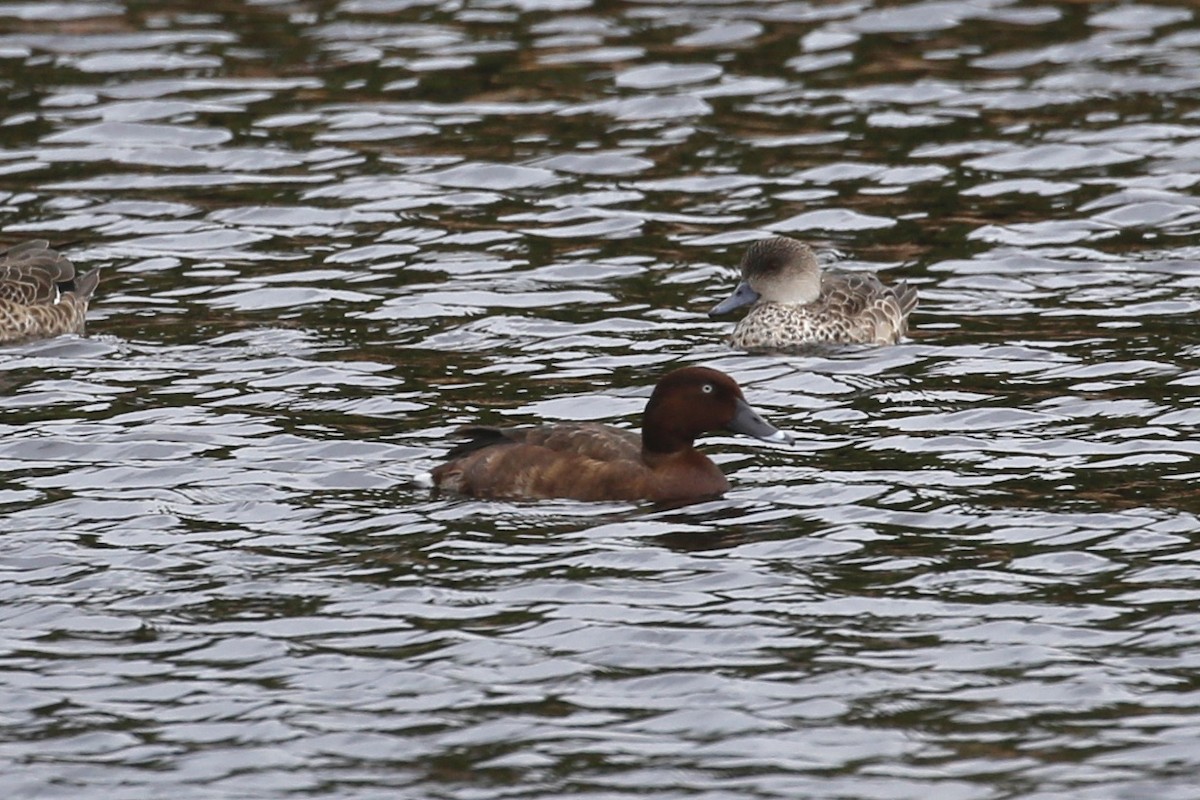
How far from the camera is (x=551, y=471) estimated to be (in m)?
11.6

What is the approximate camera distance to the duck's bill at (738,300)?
1558cm

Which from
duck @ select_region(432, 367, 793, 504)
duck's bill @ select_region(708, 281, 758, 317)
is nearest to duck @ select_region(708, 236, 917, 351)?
duck's bill @ select_region(708, 281, 758, 317)

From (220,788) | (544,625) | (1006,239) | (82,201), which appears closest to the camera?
(220,788)

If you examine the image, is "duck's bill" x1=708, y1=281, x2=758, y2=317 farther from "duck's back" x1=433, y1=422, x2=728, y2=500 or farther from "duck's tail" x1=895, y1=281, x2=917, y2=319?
"duck's back" x1=433, y1=422, x2=728, y2=500

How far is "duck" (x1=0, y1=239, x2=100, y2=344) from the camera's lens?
15.8 m

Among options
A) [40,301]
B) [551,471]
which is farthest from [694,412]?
[40,301]

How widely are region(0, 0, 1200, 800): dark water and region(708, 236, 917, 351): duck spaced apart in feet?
0.94

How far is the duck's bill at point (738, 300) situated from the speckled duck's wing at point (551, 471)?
4.01 m

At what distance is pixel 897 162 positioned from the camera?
1973cm

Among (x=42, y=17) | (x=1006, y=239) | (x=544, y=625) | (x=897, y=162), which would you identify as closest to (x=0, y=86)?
(x=42, y=17)

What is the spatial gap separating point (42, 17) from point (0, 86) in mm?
2601

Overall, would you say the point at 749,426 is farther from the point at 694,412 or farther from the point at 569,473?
the point at 569,473

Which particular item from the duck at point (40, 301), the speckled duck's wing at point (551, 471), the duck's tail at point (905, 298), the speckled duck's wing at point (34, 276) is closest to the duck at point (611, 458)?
the speckled duck's wing at point (551, 471)

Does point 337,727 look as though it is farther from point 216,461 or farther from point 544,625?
point 216,461
